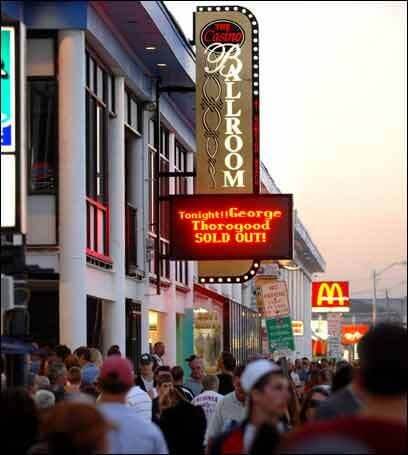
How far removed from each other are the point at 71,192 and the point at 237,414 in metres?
10.4

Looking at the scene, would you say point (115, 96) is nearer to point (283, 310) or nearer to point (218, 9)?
point (218, 9)

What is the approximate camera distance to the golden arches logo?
9730 cm

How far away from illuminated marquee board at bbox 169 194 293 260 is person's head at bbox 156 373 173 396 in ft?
33.2

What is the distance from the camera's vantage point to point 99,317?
27594 millimetres

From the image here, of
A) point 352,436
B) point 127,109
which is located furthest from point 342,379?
point 127,109

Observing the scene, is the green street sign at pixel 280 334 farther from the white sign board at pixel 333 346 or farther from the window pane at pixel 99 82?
the white sign board at pixel 333 346

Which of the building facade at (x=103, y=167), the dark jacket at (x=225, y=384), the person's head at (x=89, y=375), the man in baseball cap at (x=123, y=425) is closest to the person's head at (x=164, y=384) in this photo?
→ the person's head at (x=89, y=375)

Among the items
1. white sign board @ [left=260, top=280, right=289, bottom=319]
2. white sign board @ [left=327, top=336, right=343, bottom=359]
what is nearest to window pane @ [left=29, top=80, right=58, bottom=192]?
white sign board @ [left=260, top=280, right=289, bottom=319]

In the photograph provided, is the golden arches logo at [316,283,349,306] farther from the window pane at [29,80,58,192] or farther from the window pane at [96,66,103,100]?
the window pane at [29,80,58,192]

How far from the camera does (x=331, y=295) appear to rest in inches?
3868

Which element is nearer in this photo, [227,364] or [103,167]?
[227,364]

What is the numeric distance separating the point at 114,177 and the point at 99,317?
8.47ft

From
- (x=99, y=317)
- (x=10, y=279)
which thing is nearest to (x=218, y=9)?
(x=99, y=317)

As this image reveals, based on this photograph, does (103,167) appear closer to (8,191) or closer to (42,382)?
(8,191)
